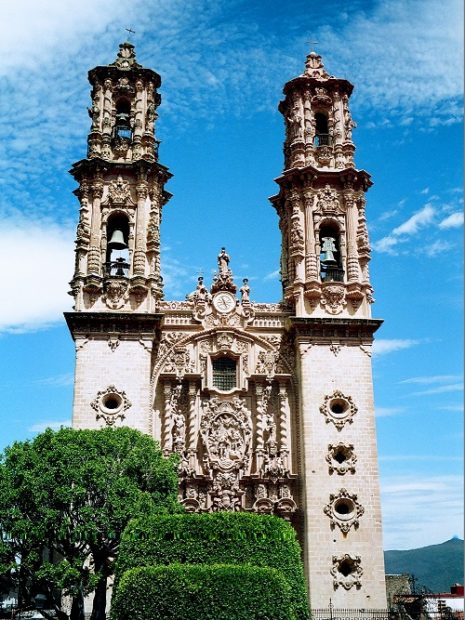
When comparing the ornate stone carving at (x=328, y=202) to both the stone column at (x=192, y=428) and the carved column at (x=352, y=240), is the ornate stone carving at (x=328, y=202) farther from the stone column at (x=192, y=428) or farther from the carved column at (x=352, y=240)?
the stone column at (x=192, y=428)

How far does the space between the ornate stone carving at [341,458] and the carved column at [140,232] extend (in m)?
10.3

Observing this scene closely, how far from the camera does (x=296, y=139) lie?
36.6 m

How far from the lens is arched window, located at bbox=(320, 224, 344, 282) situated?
34653mm

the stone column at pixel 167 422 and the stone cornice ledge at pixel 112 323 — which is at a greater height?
the stone cornice ledge at pixel 112 323

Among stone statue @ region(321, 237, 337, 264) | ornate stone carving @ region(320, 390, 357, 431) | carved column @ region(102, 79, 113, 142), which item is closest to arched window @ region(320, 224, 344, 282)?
stone statue @ region(321, 237, 337, 264)

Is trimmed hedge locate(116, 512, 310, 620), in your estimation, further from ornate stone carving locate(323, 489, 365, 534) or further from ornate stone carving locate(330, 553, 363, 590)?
ornate stone carving locate(323, 489, 365, 534)

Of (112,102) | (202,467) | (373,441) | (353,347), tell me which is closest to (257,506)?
(202,467)

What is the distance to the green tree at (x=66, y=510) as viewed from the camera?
2477 cm

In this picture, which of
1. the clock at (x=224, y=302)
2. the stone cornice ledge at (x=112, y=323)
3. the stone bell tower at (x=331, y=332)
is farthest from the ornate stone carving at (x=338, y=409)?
the stone cornice ledge at (x=112, y=323)

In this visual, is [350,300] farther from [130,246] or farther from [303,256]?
[130,246]

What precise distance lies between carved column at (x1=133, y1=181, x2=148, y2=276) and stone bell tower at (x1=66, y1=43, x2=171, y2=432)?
0.13ft

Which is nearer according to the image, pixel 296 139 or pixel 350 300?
pixel 350 300

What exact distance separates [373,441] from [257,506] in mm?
5074

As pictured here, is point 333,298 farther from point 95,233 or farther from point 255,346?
point 95,233
